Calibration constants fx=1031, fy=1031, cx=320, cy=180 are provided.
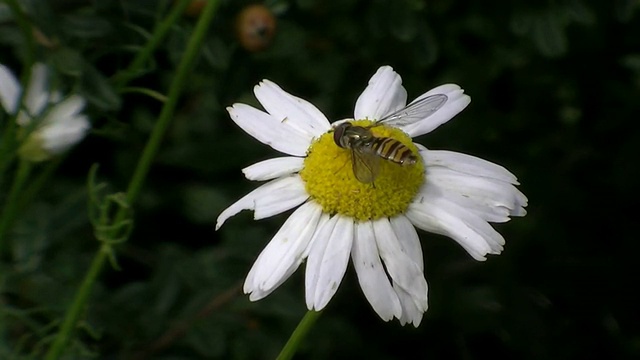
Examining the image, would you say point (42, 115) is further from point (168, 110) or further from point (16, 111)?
point (168, 110)

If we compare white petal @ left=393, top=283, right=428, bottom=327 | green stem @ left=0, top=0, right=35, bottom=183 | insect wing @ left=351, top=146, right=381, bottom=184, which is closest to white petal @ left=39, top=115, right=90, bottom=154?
green stem @ left=0, top=0, right=35, bottom=183

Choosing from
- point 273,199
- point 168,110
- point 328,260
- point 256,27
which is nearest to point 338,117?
point 256,27

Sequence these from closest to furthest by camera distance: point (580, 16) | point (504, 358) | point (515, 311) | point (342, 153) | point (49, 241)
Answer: point (342, 153) → point (49, 241) → point (580, 16) → point (515, 311) → point (504, 358)

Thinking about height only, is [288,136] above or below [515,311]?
above

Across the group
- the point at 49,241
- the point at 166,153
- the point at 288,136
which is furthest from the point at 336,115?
the point at 288,136

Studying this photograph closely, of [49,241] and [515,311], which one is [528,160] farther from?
[49,241]
